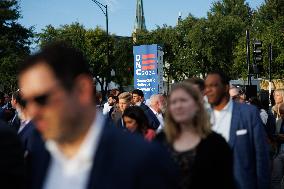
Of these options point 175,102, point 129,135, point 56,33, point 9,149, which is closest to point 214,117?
point 175,102

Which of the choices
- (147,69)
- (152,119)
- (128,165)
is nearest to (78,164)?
(128,165)

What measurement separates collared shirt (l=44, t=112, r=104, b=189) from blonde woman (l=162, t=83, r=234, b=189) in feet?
4.07

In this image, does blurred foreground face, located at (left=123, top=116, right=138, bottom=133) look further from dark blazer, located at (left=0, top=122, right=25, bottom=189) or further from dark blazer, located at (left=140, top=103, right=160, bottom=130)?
dark blazer, located at (left=0, top=122, right=25, bottom=189)

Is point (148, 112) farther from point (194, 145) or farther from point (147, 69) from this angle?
point (147, 69)

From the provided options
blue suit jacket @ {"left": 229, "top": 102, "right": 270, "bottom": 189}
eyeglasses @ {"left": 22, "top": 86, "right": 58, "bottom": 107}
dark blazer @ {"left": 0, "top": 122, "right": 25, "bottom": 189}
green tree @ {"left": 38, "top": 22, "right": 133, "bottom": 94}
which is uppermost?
green tree @ {"left": 38, "top": 22, "right": 133, "bottom": 94}

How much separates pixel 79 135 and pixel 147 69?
16865mm

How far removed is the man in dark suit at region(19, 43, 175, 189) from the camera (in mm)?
1878

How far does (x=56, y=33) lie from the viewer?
2163 inches

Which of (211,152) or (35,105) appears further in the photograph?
(211,152)

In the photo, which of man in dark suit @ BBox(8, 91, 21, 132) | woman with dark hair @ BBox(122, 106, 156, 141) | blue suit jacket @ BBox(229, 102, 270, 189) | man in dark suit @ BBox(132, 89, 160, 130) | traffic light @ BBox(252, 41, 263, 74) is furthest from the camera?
traffic light @ BBox(252, 41, 263, 74)

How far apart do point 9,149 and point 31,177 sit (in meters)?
0.30

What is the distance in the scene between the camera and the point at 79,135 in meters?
1.95

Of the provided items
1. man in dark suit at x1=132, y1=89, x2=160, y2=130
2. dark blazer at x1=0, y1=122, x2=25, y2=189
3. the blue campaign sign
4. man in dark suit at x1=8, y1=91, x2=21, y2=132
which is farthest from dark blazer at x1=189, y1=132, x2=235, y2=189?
the blue campaign sign

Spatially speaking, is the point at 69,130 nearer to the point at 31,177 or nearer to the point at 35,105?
the point at 35,105
